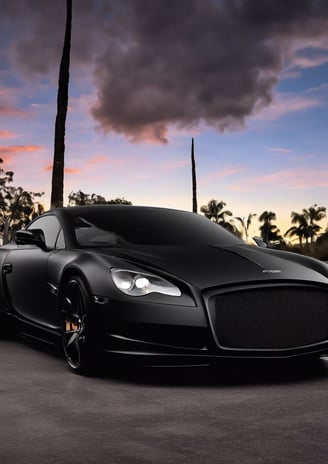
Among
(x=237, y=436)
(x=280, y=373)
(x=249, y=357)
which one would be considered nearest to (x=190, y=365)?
(x=249, y=357)

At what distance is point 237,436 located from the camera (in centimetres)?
459

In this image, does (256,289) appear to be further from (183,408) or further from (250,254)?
(183,408)

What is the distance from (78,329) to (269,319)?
5.11 feet

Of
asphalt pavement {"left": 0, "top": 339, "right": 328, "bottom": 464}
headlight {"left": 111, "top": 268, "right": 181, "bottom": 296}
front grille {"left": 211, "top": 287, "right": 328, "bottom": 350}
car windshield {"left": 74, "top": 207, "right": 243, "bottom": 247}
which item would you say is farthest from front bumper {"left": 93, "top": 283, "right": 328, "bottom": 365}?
car windshield {"left": 74, "top": 207, "right": 243, "bottom": 247}

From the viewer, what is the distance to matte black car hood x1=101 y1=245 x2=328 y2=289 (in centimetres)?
626

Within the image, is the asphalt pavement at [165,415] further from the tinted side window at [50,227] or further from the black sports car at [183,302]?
the tinted side window at [50,227]

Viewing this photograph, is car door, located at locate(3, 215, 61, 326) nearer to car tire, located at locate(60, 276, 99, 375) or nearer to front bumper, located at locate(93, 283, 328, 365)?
car tire, located at locate(60, 276, 99, 375)

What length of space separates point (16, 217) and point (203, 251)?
8116cm

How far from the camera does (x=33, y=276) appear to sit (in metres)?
7.81

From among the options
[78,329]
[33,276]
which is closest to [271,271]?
[78,329]

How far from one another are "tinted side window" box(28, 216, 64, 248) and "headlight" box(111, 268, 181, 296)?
4.76 feet

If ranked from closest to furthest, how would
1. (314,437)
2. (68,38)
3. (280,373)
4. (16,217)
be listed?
(314,437) → (280,373) → (68,38) → (16,217)

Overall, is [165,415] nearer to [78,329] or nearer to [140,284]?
[140,284]

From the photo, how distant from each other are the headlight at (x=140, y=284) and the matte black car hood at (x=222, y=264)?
0.10 metres
